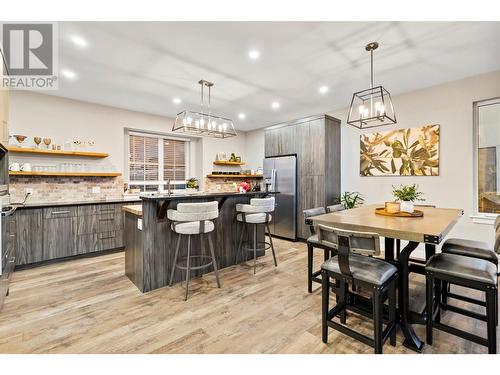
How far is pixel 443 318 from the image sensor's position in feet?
7.18

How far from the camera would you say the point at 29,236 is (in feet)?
11.2

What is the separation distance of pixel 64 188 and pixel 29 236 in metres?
1.08

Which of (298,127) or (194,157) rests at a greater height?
(298,127)

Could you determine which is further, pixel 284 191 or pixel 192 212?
pixel 284 191

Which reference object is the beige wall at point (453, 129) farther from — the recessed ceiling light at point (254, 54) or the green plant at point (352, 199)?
the recessed ceiling light at point (254, 54)

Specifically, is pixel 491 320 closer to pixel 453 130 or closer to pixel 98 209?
pixel 453 130

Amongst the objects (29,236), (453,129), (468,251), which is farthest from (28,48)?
(453,129)

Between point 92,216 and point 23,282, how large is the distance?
1221 mm

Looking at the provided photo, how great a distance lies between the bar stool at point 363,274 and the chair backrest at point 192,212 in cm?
131

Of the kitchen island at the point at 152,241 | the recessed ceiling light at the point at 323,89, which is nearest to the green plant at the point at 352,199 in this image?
the recessed ceiling light at the point at 323,89

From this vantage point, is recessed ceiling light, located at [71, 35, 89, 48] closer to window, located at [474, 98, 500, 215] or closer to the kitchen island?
the kitchen island
